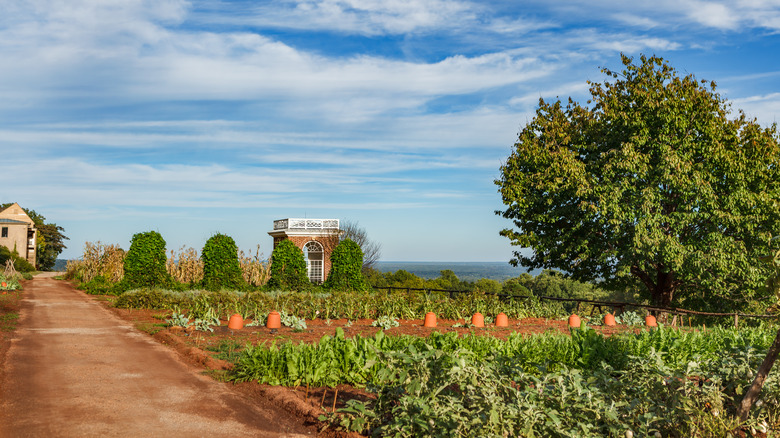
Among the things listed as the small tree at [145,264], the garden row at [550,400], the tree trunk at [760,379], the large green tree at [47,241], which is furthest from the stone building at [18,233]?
the tree trunk at [760,379]

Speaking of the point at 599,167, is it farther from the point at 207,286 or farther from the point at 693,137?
the point at 207,286

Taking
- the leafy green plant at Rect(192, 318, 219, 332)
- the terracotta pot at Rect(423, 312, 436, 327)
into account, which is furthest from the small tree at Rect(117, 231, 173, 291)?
the terracotta pot at Rect(423, 312, 436, 327)

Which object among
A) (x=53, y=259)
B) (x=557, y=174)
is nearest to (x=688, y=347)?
(x=557, y=174)

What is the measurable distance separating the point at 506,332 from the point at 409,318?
2993 mm

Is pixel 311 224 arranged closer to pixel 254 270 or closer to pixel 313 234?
pixel 313 234

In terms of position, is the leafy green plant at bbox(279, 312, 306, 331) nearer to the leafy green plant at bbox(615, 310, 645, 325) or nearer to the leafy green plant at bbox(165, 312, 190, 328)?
the leafy green plant at bbox(165, 312, 190, 328)

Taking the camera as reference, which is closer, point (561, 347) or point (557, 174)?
Answer: point (561, 347)

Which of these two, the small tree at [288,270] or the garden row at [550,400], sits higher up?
the small tree at [288,270]

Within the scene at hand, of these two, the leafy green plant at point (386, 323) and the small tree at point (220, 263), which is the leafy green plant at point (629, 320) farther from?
the small tree at point (220, 263)

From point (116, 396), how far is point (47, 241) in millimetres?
67948

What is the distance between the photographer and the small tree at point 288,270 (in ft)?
63.3

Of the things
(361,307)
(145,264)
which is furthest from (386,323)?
(145,264)

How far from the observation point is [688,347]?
741 centimetres

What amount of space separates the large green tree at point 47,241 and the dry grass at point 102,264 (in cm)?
3451
